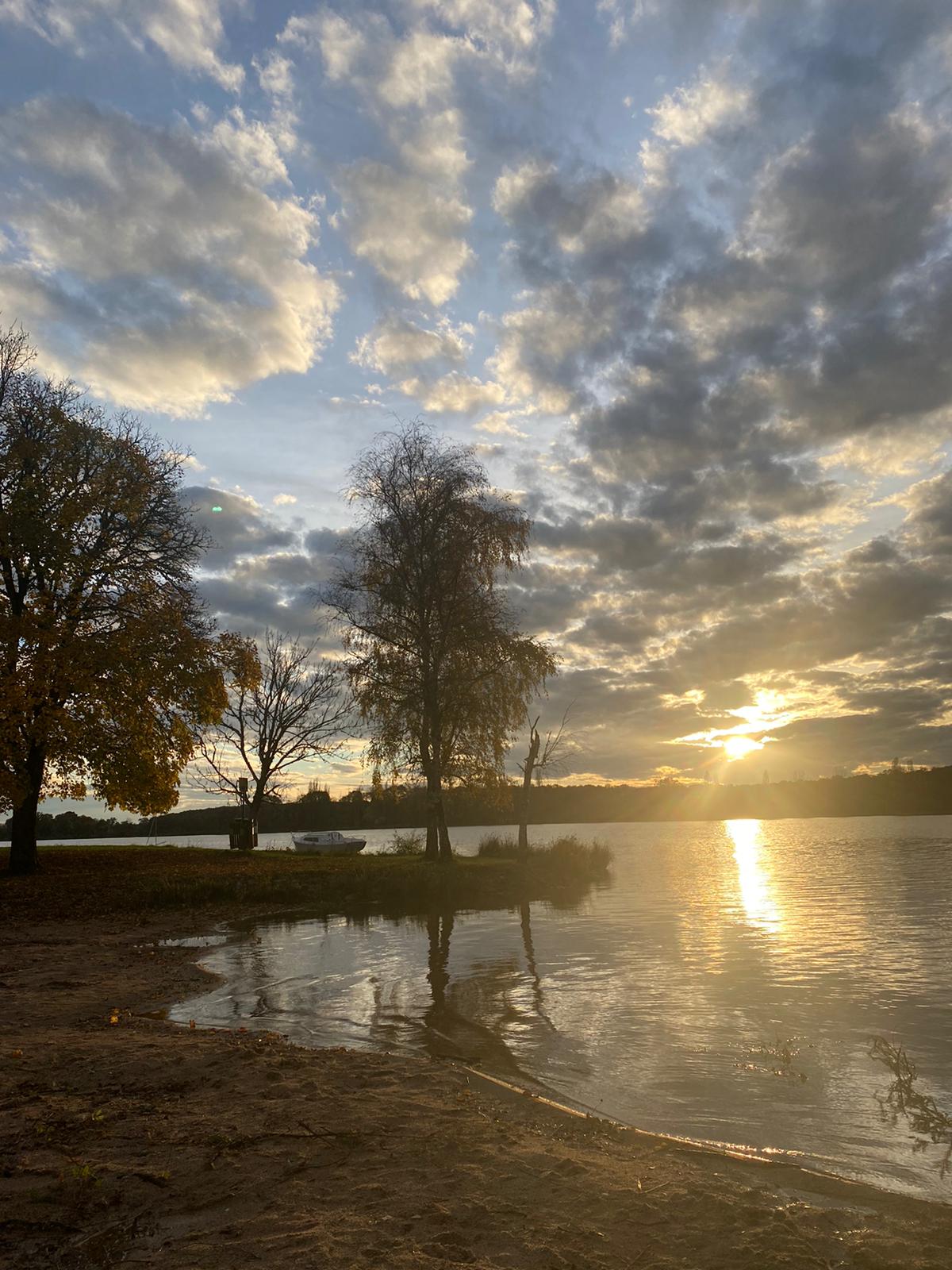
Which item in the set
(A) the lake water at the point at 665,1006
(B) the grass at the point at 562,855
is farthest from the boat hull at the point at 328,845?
(A) the lake water at the point at 665,1006

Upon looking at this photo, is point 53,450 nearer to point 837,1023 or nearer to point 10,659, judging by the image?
point 10,659

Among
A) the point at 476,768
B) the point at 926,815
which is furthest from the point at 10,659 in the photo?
the point at 926,815

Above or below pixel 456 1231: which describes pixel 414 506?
above

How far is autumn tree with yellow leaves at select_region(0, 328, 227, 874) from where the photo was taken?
21.3 meters

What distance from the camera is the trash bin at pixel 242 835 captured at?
3859cm

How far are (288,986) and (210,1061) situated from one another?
205 inches

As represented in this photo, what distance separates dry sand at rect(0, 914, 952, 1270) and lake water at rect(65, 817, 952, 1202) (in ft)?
3.38

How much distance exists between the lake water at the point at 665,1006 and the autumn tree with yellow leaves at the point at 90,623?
7268 mm

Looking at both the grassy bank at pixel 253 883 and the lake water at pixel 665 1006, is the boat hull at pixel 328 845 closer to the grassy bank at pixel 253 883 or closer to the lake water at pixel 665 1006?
the grassy bank at pixel 253 883

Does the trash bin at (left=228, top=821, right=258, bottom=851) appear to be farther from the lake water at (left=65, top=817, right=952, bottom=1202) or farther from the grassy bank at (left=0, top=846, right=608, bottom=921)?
the lake water at (left=65, top=817, right=952, bottom=1202)

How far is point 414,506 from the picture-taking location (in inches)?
1165

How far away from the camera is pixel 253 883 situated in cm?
2422

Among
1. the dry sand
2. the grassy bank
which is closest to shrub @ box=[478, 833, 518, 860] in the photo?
the grassy bank

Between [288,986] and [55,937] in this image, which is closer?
[288,986]
